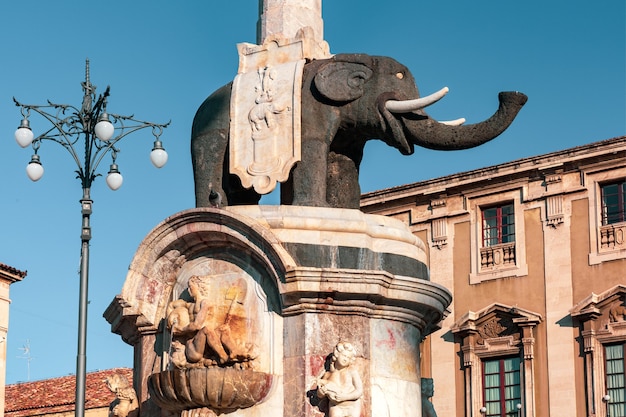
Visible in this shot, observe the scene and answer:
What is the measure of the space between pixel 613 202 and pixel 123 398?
24.4 metres

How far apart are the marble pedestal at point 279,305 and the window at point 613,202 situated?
909 inches

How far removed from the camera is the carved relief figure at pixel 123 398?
14.7 meters

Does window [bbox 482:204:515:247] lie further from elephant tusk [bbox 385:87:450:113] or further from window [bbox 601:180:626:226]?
elephant tusk [bbox 385:87:450:113]

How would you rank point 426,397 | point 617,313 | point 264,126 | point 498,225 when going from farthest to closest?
1. point 498,225
2. point 617,313
3. point 426,397
4. point 264,126

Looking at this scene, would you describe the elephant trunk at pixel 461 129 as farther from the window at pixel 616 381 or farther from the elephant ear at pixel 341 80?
the window at pixel 616 381

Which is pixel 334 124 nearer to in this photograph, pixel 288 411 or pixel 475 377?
pixel 288 411

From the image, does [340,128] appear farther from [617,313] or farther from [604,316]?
[604,316]

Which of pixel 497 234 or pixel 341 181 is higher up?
pixel 497 234

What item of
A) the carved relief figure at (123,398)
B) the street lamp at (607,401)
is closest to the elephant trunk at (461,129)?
the carved relief figure at (123,398)

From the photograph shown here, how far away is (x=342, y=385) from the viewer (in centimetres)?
1338

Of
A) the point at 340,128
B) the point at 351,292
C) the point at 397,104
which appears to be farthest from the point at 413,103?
the point at 351,292

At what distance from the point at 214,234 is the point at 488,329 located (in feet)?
82.5

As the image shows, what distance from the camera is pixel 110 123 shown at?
63.4 ft

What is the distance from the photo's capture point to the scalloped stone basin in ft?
44.3
